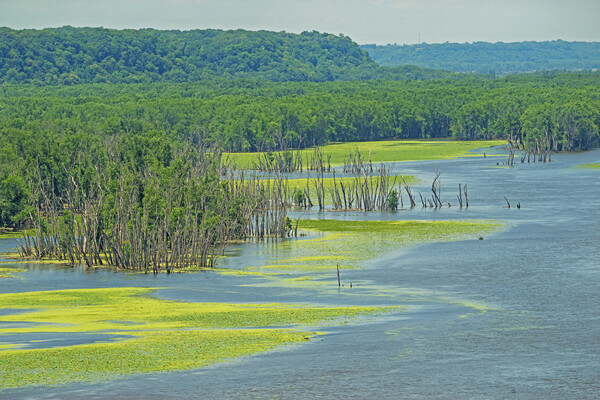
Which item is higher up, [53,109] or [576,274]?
[53,109]

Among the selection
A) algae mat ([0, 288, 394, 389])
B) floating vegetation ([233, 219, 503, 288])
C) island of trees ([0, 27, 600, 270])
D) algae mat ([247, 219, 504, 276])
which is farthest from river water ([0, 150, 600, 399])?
island of trees ([0, 27, 600, 270])

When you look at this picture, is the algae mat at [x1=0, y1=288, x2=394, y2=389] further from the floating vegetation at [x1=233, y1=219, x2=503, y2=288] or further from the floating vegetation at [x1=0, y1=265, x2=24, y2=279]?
the floating vegetation at [x1=233, y1=219, x2=503, y2=288]

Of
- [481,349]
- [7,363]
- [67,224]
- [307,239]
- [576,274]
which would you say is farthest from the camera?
[307,239]

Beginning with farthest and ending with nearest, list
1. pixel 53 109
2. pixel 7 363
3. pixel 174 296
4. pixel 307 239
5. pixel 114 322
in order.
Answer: pixel 53 109, pixel 307 239, pixel 174 296, pixel 114 322, pixel 7 363

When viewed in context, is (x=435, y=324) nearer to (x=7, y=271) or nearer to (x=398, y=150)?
(x=7, y=271)

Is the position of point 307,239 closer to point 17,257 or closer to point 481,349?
point 17,257

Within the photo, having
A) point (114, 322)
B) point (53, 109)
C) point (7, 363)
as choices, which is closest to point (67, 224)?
point (114, 322)

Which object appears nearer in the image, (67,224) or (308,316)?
(308,316)
